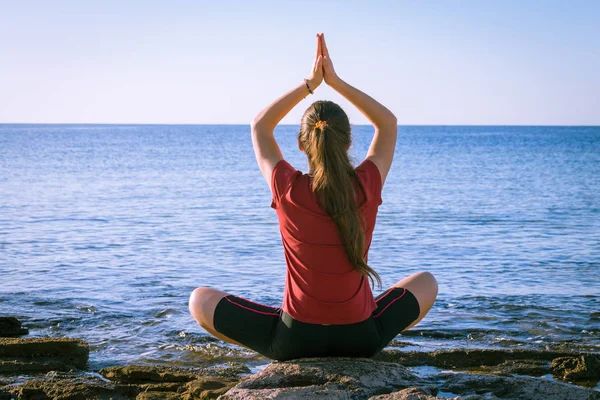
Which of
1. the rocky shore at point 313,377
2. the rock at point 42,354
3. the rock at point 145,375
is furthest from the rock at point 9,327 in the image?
the rock at point 145,375

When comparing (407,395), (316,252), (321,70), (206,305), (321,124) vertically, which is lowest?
(407,395)

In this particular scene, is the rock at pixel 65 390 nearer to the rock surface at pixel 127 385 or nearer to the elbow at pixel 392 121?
the rock surface at pixel 127 385

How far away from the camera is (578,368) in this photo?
221 inches

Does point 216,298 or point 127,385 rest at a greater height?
point 216,298

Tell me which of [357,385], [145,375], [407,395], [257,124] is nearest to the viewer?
[407,395]

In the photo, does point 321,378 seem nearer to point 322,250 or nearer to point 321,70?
point 322,250

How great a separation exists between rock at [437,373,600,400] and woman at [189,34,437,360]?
581mm

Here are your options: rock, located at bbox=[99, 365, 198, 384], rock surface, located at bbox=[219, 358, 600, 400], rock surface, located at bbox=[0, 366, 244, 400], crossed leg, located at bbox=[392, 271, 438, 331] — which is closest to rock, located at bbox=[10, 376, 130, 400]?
rock surface, located at bbox=[0, 366, 244, 400]

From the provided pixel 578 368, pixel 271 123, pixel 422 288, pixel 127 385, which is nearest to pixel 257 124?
pixel 271 123

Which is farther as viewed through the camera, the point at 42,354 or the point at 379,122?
the point at 42,354

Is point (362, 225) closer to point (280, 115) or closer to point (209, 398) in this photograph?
point (280, 115)

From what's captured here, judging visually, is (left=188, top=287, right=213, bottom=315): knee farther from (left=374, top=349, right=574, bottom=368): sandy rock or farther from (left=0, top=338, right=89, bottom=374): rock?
(left=374, top=349, right=574, bottom=368): sandy rock

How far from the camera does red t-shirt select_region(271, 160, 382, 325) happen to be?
4.02 metres

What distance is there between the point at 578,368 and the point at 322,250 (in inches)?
107
